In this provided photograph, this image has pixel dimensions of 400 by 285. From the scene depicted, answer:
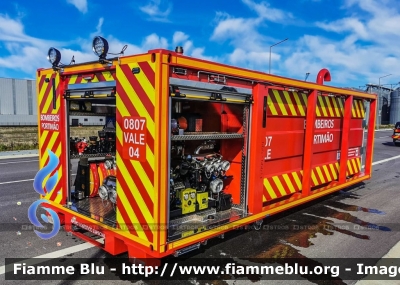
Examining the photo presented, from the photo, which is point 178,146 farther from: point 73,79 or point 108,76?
point 73,79

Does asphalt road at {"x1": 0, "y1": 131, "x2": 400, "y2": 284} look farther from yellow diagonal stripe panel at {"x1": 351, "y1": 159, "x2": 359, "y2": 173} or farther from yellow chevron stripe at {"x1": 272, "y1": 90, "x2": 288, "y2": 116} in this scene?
yellow chevron stripe at {"x1": 272, "y1": 90, "x2": 288, "y2": 116}

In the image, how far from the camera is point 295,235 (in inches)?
192

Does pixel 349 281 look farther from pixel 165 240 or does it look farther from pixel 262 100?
pixel 262 100

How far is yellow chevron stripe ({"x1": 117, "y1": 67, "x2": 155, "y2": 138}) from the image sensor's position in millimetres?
3092

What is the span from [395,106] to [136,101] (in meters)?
59.9

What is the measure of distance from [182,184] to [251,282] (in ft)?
4.60

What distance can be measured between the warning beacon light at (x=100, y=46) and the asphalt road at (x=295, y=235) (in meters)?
2.43

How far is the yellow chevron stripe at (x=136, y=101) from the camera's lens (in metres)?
3.09

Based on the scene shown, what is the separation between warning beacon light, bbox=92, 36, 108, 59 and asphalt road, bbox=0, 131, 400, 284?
243 cm

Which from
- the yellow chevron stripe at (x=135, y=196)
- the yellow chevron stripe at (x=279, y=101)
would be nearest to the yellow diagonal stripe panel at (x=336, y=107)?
the yellow chevron stripe at (x=279, y=101)

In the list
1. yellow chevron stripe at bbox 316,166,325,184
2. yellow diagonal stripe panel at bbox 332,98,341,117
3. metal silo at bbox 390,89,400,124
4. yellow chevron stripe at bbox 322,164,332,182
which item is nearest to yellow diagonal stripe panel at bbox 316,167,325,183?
yellow chevron stripe at bbox 316,166,325,184

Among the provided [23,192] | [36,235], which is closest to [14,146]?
[23,192]

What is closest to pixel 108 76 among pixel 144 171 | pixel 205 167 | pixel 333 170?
pixel 144 171

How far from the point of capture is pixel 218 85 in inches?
144
